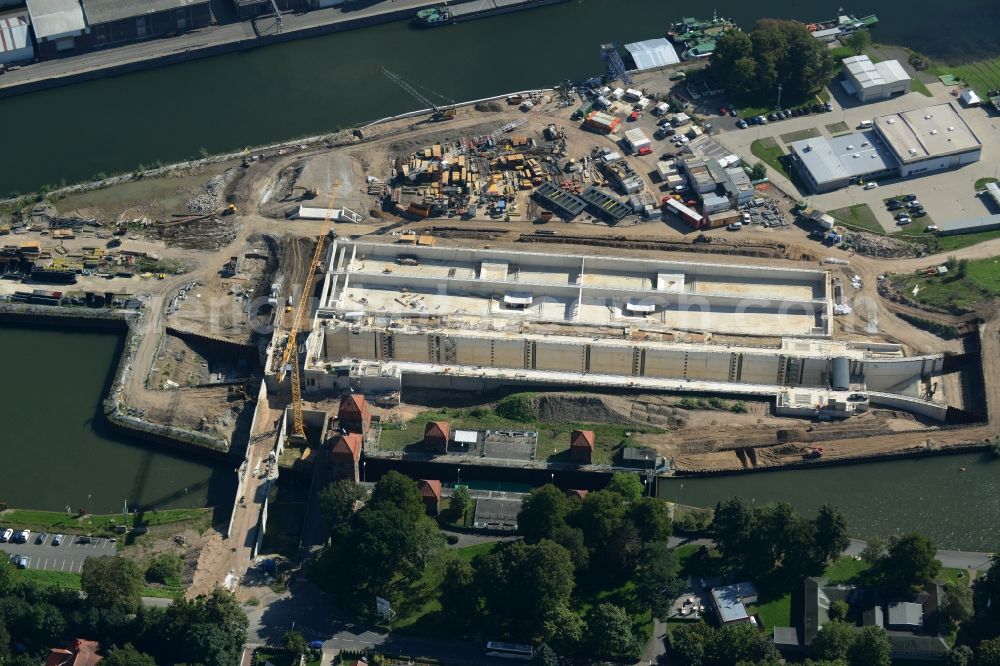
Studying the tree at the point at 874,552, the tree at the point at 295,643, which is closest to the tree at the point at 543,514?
the tree at the point at 295,643

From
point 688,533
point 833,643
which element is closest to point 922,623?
point 833,643

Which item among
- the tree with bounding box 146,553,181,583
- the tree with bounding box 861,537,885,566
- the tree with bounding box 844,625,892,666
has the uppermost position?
the tree with bounding box 146,553,181,583

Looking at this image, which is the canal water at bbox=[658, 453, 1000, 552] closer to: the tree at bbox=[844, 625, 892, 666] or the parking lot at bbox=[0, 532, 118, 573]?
the tree at bbox=[844, 625, 892, 666]

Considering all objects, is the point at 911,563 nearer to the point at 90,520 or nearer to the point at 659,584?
the point at 659,584

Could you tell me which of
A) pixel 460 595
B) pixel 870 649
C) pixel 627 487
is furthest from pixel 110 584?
pixel 870 649

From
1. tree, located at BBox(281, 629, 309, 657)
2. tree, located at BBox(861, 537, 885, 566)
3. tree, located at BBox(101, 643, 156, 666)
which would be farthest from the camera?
tree, located at BBox(861, 537, 885, 566)

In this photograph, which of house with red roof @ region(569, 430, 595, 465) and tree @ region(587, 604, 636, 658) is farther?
house with red roof @ region(569, 430, 595, 465)

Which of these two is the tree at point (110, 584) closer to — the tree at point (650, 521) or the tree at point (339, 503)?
the tree at point (339, 503)

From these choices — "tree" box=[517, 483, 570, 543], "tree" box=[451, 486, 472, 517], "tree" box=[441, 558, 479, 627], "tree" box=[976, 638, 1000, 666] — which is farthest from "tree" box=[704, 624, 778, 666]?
"tree" box=[451, 486, 472, 517]
